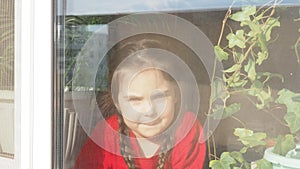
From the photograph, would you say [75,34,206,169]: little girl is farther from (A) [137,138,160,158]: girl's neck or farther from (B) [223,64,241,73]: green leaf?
(B) [223,64,241,73]: green leaf

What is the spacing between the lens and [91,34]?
162 centimetres

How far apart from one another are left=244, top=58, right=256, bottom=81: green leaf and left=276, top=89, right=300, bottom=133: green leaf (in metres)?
0.10

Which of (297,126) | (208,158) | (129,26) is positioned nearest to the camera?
(297,126)

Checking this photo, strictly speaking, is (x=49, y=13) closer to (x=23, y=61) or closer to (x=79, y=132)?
(x=23, y=61)

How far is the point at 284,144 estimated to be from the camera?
53.4 inches

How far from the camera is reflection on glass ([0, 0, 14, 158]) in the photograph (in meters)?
1.73

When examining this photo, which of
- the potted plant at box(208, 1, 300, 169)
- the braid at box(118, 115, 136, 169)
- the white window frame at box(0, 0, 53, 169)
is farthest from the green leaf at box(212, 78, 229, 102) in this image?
the white window frame at box(0, 0, 53, 169)

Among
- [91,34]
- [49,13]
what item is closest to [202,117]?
[91,34]

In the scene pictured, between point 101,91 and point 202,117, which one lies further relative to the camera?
point 101,91

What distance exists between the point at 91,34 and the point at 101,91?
0.19m

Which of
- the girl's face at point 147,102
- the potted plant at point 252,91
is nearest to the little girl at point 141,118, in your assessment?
the girl's face at point 147,102

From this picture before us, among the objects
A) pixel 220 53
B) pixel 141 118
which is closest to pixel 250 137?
pixel 220 53

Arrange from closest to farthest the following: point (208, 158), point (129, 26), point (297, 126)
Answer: point (297, 126) → point (208, 158) → point (129, 26)

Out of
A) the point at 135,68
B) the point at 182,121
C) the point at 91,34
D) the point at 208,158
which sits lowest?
the point at 208,158
